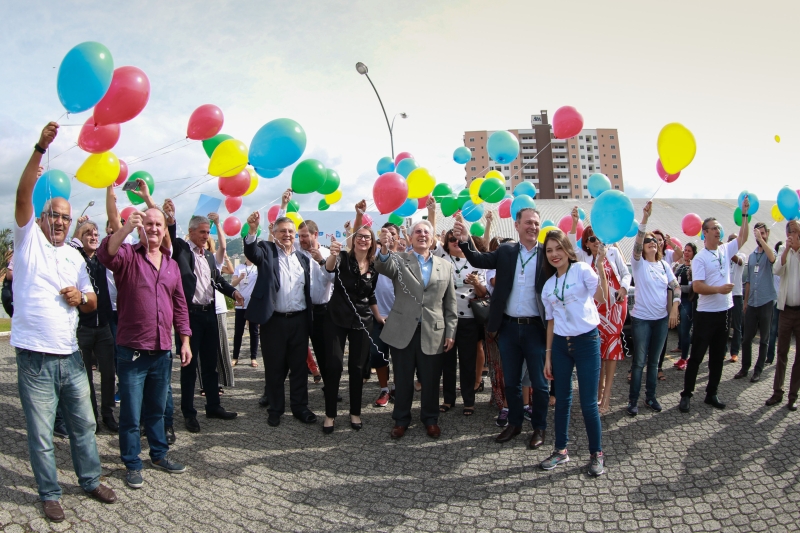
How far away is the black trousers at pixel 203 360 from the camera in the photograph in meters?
4.81

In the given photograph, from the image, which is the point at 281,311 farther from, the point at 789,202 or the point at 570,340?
the point at 789,202

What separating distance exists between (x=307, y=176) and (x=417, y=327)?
2516 mm

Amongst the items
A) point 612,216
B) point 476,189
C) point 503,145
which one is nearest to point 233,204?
point 476,189

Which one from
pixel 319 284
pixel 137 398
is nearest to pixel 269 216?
pixel 319 284

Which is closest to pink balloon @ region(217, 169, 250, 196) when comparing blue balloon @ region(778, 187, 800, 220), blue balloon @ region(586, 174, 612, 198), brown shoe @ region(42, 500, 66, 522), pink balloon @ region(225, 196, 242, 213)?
pink balloon @ region(225, 196, 242, 213)

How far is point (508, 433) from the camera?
4.39 m

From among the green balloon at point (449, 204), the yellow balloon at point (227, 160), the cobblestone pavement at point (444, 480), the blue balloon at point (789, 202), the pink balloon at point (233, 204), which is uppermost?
the yellow balloon at point (227, 160)

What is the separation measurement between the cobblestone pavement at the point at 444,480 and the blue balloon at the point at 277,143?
106 inches

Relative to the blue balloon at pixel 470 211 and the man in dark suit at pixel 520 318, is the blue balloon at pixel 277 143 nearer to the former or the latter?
the man in dark suit at pixel 520 318

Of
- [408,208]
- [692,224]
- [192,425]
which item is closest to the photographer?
[192,425]

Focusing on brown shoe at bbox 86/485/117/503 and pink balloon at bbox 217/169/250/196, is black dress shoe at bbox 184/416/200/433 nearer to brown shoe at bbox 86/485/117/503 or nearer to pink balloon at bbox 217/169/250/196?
brown shoe at bbox 86/485/117/503

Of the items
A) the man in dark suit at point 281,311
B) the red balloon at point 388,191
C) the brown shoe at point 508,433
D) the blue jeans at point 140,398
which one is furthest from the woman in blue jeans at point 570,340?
the blue jeans at point 140,398

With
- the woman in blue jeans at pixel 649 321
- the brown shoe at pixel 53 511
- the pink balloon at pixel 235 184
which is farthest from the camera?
the pink balloon at pixel 235 184

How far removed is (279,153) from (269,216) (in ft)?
18.0
